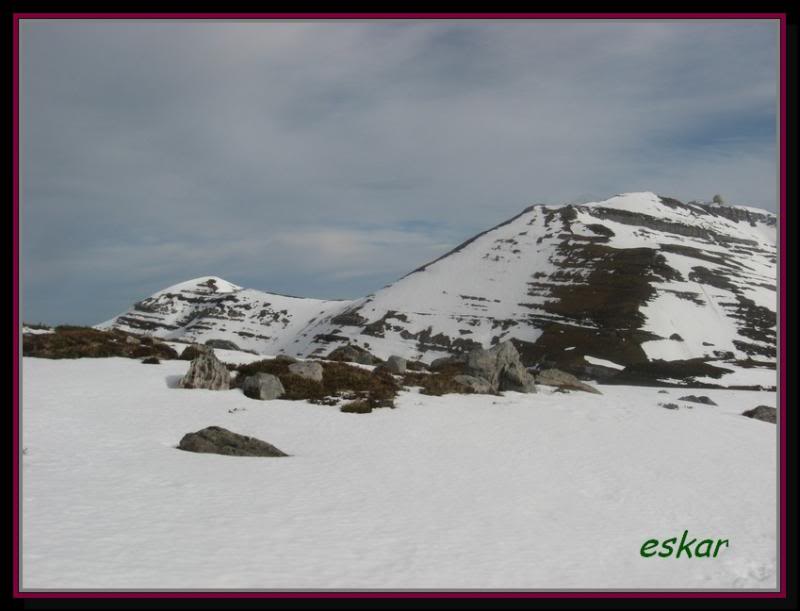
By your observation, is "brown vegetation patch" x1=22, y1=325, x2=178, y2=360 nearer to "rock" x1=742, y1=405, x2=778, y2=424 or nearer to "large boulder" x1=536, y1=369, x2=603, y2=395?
"large boulder" x1=536, y1=369, x2=603, y2=395

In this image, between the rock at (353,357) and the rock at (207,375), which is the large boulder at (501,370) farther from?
the rock at (207,375)

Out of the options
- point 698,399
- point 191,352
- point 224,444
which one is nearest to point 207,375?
point 191,352

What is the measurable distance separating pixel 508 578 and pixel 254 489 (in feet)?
24.4

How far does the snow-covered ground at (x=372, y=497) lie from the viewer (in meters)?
9.97

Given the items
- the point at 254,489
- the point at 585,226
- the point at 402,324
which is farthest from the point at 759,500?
the point at 585,226

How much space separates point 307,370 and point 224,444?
1274cm

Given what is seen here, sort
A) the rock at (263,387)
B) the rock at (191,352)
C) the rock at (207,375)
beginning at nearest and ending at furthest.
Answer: the rock at (263,387) → the rock at (207,375) → the rock at (191,352)

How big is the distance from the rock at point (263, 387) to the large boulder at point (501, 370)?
49.8 ft

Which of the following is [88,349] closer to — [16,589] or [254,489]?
[254,489]

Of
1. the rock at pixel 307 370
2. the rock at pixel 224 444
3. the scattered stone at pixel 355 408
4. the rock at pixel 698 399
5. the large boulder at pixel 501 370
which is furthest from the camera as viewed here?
the rock at pixel 698 399

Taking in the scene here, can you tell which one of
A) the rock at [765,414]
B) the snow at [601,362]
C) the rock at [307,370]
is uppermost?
the rock at [307,370]

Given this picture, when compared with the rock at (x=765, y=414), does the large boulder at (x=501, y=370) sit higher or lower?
higher

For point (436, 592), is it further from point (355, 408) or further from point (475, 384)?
point (475, 384)

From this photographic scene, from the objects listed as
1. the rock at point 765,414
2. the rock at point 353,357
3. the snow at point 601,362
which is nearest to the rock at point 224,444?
the rock at point 353,357
